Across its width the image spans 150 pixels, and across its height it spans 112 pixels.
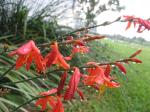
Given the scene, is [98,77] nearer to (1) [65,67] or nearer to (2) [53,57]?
(1) [65,67]

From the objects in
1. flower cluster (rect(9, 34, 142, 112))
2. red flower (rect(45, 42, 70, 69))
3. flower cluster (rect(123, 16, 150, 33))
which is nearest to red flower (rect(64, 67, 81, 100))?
flower cluster (rect(9, 34, 142, 112))

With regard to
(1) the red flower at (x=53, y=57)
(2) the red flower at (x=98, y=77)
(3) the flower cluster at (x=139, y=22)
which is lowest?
(2) the red flower at (x=98, y=77)

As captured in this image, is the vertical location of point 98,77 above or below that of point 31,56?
below

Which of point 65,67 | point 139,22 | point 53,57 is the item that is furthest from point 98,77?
point 139,22

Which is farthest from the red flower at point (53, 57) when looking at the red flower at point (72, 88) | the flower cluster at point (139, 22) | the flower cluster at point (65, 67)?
the flower cluster at point (139, 22)

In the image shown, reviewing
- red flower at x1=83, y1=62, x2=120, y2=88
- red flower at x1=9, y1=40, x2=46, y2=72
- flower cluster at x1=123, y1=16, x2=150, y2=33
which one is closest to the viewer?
red flower at x1=9, y1=40, x2=46, y2=72

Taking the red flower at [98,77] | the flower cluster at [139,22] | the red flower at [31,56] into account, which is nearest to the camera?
the red flower at [31,56]

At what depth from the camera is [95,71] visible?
1.92 m

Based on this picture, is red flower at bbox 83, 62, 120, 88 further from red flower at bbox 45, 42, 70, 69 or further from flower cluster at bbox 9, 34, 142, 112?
red flower at bbox 45, 42, 70, 69

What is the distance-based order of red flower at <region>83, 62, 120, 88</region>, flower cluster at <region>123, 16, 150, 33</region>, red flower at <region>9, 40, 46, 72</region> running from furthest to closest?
flower cluster at <region>123, 16, 150, 33</region>, red flower at <region>83, 62, 120, 88</region>, red flower at <region>9, 40, 46, 72</region>

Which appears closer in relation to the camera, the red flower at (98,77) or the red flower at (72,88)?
the red flower at (72,88)

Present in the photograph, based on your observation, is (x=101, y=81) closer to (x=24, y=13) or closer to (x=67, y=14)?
(x=24, y=13)

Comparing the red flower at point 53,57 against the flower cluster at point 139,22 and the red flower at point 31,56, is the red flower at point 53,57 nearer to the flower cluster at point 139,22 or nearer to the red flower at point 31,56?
the red flower at point 31,56

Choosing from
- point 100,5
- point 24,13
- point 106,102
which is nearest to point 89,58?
point 106,102
